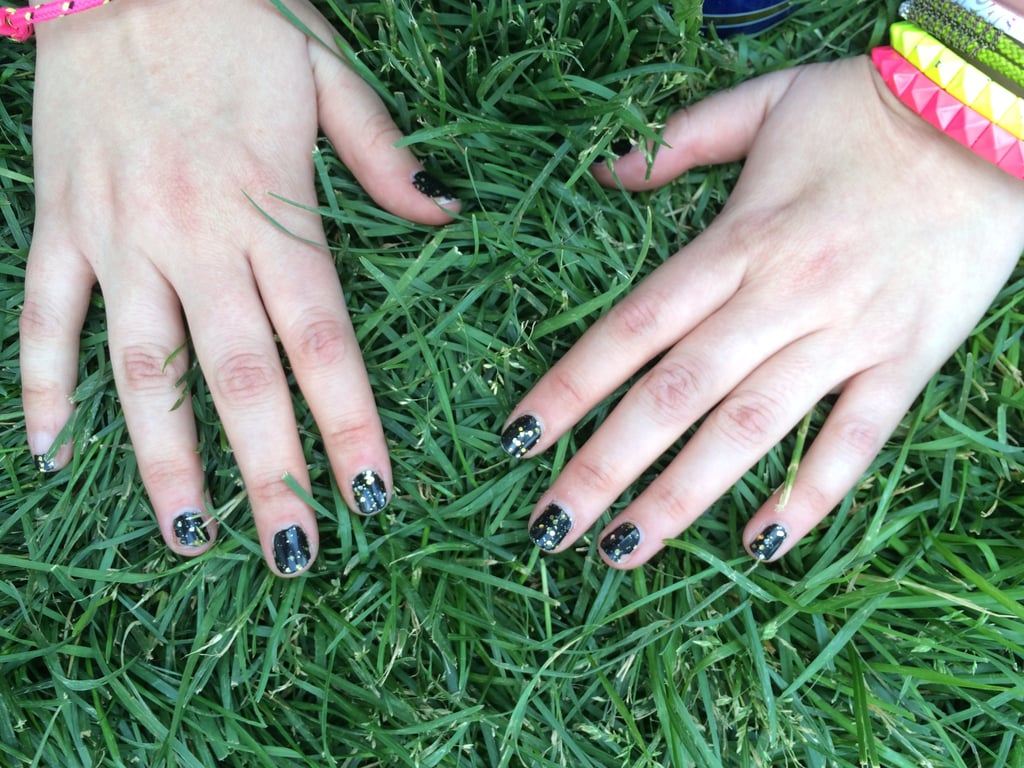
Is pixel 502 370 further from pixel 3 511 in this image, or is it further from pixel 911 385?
pixel 3 511

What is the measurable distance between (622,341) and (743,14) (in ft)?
2.41

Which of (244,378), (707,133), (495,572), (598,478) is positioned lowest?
(495,572)

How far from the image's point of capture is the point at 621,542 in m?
1.43

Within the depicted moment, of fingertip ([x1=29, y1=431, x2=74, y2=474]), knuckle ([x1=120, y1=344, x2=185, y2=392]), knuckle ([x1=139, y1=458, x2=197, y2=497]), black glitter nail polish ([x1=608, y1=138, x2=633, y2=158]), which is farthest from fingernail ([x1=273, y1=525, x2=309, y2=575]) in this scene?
black glitter nail polish ([x1=608, y1=138, x2=633, y2=158])

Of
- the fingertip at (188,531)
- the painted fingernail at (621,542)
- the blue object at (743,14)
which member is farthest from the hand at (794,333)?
the fingertip at (188,531)

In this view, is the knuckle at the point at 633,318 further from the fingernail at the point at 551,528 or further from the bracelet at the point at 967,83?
the bracelet at the point at 967,83

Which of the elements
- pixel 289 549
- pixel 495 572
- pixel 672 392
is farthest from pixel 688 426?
pixel 289 549

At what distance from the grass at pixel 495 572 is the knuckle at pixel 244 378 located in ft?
0.43

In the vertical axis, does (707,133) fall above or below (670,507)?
above

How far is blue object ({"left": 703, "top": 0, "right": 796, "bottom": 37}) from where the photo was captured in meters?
1.51

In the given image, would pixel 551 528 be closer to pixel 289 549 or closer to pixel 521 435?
pixel 521 435

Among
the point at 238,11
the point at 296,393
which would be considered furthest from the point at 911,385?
the point at 238,11

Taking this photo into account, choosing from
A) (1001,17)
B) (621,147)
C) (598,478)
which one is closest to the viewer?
(1001,17)

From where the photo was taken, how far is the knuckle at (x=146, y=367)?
142 centimetres
